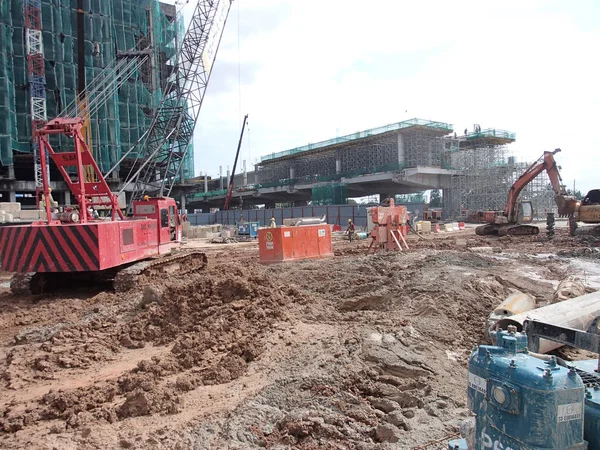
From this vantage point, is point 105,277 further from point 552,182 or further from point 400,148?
point 400,148

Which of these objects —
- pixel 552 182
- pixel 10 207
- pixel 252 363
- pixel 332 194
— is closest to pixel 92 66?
pixel 10 207

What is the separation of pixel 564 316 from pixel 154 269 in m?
9.37

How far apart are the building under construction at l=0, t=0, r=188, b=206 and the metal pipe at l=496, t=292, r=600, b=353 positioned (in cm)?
3991

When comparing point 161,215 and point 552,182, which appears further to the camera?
point 552,182

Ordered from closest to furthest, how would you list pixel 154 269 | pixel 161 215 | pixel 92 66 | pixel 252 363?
pixel 252 363 → pixel 154 269 → pixel 161 215 → pixel 92 66

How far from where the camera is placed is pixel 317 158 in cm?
6656

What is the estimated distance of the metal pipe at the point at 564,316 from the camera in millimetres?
4410

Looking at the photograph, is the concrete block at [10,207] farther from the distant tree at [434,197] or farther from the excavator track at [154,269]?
the distant tree at [434,197]

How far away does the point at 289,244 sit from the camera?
1445cm

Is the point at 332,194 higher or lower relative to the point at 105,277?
higher

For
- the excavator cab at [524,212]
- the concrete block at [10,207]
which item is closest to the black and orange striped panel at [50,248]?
the concrete block at [10,207]

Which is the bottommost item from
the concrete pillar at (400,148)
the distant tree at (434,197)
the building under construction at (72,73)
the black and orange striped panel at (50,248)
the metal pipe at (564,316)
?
the metal pipe at (564,316)

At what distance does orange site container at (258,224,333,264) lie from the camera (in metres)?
14.2

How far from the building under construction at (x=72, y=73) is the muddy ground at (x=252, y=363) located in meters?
35.8
